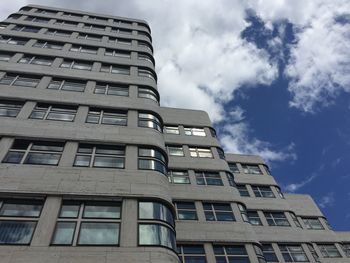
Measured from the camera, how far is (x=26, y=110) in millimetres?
17438

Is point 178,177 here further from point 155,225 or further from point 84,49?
point 84,49

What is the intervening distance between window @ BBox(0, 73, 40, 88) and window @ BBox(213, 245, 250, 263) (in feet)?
56.0

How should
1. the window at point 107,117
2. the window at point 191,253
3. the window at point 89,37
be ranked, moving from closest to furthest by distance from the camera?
the window at point 191,253 → the window at point 107,117 → the window at point 89,37

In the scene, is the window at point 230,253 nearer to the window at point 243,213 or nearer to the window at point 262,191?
the window at point 243,213

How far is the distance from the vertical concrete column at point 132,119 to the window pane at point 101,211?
6.42 meters

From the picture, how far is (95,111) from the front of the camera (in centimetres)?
1908

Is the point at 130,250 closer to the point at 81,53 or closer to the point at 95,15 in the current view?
the point at 81,53

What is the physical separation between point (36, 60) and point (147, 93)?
386 inches

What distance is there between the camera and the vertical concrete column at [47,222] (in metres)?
11.1

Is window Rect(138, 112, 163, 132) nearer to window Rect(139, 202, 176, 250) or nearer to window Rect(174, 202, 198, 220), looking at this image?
window Rect(174, 202, 198, 220)

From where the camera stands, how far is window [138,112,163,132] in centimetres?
1889

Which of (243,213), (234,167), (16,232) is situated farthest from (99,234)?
(234,167)

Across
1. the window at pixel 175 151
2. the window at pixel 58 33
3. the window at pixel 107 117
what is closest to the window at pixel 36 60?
the window at pixel 58 33

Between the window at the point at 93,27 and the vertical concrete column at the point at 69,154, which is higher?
the window at the point at 93,27
